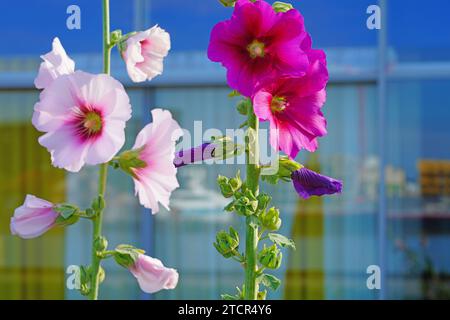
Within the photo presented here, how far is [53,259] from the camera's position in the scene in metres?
4.56

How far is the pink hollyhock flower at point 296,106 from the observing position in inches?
29.8

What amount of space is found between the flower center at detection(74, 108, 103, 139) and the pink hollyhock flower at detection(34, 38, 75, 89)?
0.05 metres

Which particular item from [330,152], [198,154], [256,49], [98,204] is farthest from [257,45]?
[330,152]

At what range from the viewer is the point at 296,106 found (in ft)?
2.59

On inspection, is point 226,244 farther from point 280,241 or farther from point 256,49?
point 256,49

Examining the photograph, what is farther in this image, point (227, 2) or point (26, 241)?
point (26, 241)

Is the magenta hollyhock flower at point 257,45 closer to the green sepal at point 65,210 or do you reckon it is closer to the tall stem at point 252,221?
the tall stem at point 252,221

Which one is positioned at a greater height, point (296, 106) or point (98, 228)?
point (296, 106)

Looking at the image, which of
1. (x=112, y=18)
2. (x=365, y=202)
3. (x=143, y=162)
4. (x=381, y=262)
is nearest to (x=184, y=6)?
(x=112, y=18)

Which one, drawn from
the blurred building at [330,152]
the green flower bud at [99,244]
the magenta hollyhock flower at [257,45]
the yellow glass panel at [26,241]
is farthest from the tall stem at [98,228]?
the yellow glass panel at [26,241]

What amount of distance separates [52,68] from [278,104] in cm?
24

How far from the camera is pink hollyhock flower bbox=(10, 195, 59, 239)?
2.61 feet

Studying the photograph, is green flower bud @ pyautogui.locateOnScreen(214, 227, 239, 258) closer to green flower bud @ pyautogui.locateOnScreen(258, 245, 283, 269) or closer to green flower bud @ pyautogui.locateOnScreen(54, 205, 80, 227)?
green flower bud @ pyautogui.locateOnScreen(258, 245, 283, 269)

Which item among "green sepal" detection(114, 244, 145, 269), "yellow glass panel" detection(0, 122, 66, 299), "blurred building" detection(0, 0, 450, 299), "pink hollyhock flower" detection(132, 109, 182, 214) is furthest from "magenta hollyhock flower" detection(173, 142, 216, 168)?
"yellow glass panel" detection(0, 122, 66, 299)
